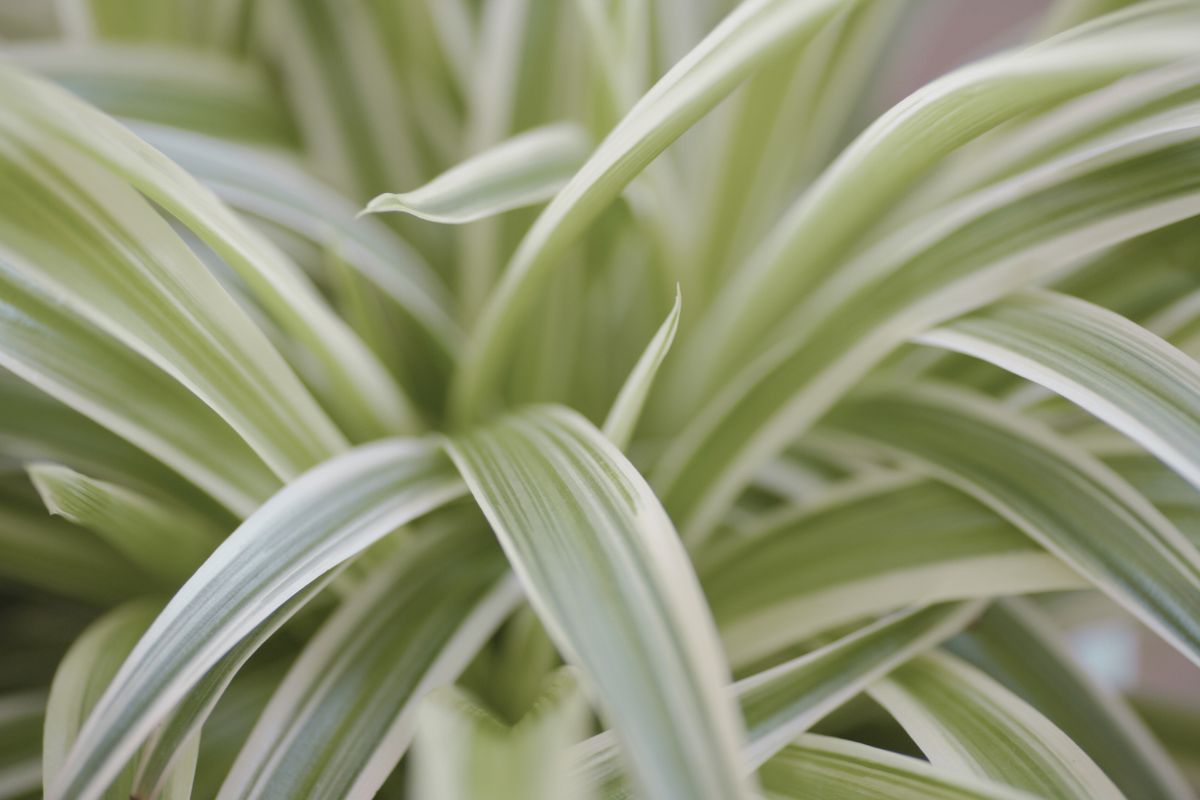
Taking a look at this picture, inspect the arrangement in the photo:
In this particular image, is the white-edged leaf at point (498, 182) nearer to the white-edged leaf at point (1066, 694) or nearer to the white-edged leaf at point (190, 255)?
the white-edged leaf at point (190, 255)

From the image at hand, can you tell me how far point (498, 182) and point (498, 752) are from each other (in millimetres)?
179

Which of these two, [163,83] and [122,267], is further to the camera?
[163,83]

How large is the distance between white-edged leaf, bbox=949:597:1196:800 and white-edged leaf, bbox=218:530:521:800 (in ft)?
0.62

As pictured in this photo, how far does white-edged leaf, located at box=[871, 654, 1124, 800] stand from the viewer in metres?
0.30

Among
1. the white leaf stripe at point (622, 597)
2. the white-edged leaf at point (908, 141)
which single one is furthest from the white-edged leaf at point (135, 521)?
→ the white-edged leaf at point (908, 141)

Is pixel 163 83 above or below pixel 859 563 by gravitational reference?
above

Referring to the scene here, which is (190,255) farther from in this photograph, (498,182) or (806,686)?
(806,686)

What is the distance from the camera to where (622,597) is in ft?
0.81

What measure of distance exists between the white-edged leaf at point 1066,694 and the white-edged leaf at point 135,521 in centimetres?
29

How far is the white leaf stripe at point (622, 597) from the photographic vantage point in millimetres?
217

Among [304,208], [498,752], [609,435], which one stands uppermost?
[304,208]

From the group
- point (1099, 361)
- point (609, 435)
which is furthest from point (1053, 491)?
point (609, 435)

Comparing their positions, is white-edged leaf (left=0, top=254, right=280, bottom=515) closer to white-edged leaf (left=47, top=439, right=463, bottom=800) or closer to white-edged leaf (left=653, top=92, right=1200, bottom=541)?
white-edged leaf (left=47, top=439, right=463, bottom=800)

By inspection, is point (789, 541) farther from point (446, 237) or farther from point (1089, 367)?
point (446, 237)
